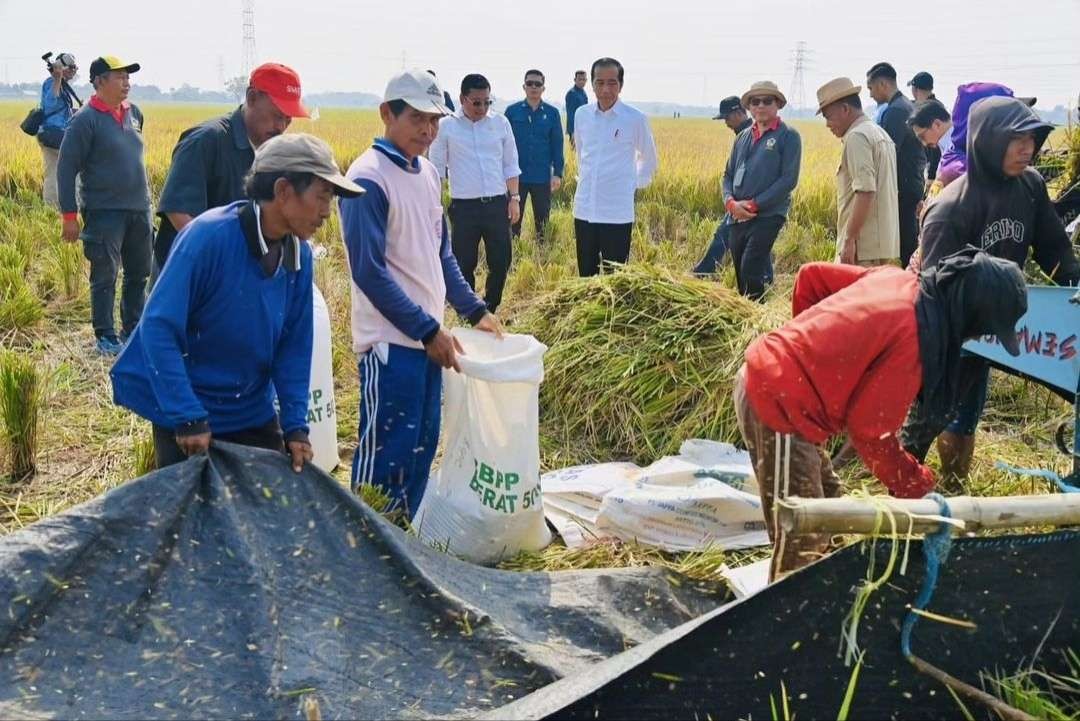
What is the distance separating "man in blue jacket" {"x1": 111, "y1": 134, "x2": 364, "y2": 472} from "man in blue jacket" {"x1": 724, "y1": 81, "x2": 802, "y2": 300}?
11.5ft

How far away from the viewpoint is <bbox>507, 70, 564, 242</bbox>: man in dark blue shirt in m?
7.77

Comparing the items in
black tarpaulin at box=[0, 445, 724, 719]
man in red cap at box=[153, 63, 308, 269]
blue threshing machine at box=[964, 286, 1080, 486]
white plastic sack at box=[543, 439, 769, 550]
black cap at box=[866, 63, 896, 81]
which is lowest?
white plastic sack at box=[543, 439, 769, 550]

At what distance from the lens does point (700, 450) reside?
373 cm

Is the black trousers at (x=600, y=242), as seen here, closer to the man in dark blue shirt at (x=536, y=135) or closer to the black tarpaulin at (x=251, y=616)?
the man in dark blue shirt at (x=536, y=135)

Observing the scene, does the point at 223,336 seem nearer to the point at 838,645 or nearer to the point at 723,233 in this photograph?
the point at 838,645

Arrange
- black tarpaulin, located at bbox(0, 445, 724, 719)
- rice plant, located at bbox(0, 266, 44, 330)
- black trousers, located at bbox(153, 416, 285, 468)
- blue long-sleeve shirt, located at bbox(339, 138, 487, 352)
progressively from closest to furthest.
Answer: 1. black tarpaulin, located at bbox(0, 445, 724, 719)
2. black trousers, located at bbox(153, 416, 285, 468)
3. blue long-sleeve shirt, located at bbox(339, 138, 487, 352)
4. rice plant, located at bbox(0, 266, 44, 330)

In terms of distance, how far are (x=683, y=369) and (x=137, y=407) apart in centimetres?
248

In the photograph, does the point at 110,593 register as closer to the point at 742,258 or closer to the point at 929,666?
the point at 929,666

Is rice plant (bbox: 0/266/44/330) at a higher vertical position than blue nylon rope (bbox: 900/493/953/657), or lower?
lower

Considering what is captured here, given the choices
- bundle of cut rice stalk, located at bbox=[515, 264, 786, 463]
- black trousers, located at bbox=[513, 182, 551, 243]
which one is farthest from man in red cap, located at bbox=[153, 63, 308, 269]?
black trousers, located at bbox=[513, 182, 551, 243]

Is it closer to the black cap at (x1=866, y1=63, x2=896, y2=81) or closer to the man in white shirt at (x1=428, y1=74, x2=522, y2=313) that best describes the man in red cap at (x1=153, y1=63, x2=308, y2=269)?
the man in white shirt at (x1=428, y1=74, x2=522, y2=313)

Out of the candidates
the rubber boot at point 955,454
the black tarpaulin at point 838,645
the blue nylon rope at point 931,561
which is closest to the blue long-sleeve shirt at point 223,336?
the black tarpaulin at point 838,645

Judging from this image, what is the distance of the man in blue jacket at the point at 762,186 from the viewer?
566cm

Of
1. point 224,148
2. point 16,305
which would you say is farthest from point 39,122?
point 224,148
